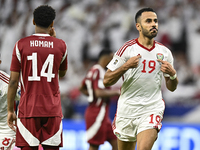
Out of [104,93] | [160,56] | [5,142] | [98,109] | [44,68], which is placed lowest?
[5,142]

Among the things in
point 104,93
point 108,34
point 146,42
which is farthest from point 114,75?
point 108,34

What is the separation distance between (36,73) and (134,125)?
129 centimetres

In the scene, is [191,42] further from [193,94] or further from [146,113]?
[146,113]

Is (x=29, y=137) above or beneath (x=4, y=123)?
beneath

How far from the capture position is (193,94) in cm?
1087

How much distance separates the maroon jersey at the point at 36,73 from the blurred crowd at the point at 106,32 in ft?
22.8

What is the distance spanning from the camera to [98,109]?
6637mm

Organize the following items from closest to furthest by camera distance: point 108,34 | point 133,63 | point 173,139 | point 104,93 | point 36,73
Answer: point 36,73, point 133,63, point 104,93, point 173,139, point 108,34

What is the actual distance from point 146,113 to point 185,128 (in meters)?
3.68

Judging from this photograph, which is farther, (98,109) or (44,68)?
(98,109)

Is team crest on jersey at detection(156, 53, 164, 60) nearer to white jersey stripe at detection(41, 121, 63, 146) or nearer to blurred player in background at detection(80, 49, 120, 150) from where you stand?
white jersey stripe at detection(41, 121, 63, 146)

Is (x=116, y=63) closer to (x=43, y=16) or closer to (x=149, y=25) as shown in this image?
(x=149, y=25)

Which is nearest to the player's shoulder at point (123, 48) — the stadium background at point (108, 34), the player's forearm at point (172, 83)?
the player's forearm at point (172, 83)

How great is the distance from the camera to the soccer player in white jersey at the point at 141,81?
14.3 ft
